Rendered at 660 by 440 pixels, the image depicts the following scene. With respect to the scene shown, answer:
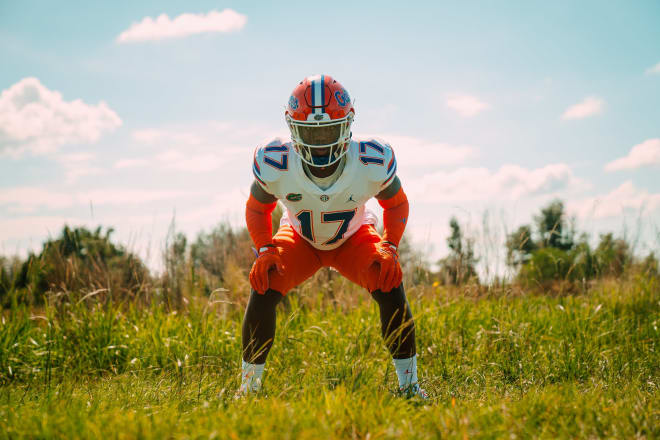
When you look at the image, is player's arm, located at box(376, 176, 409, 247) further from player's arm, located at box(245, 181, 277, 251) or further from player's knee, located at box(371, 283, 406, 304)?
player's arm, located at box(245, 181, 277, 251)

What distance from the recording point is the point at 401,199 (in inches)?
129

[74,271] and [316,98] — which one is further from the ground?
[316,98]

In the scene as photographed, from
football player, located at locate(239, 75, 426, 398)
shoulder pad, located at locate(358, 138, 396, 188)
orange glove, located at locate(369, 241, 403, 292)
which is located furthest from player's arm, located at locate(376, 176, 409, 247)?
orange glove, located at locate(369, 241, 403, 292)

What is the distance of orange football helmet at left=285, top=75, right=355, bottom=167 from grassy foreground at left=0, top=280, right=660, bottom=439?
3.66 feet

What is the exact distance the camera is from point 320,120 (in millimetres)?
2824

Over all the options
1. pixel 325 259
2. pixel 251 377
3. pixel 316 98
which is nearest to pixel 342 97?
pixel 316 98

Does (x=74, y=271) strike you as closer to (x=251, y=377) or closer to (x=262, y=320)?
(x=262, y=320)

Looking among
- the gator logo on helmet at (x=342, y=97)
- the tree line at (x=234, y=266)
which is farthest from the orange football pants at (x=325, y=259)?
the tree line at (x=234, y=266)

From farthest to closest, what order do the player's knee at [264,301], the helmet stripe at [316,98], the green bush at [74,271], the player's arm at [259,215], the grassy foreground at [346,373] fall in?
the green bush at [74,271] < the player's arm at [259,215] < the player's knee at [264,301] < the helmet stripe at [316,98] < the grassy foreground at [346,373]

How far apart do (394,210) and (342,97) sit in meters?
0.85

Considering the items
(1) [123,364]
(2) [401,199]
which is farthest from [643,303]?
(1) [123,364]

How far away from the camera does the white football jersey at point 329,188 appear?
3.01 meters

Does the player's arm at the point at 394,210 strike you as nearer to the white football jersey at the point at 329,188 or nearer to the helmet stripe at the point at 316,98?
the white football jersey at the point at 329,188

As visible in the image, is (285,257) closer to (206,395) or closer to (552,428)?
(206,395)
